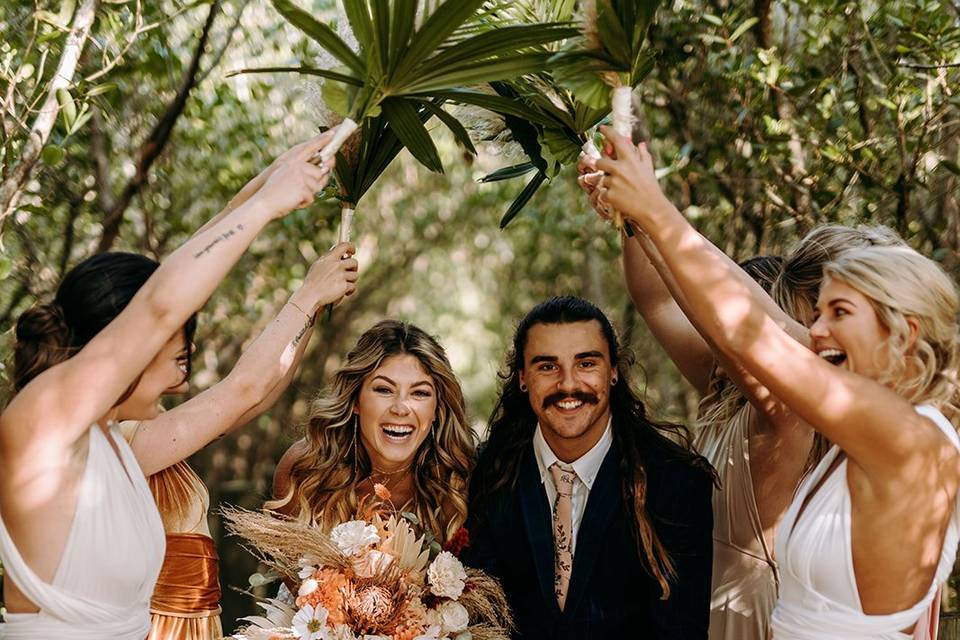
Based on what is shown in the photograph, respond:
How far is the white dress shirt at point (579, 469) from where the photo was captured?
148 inches

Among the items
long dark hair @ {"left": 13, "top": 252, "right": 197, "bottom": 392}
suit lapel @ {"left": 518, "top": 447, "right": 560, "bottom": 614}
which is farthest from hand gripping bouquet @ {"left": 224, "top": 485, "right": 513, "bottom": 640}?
long dark hair @ {"left": 13, "top": 252, "right": 197, "bottom": 392}

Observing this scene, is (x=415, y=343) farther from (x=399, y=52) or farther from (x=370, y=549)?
(x=399, y=52)

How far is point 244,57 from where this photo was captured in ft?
26.4

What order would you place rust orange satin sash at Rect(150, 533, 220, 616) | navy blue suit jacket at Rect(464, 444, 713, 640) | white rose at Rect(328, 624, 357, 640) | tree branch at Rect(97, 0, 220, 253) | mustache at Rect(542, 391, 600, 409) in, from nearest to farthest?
white rose at Rect(328, 624, 357, 640)
navy blue suit jacket at Rect(464, 444, 713, 640)
rust orange satin sash at Rect(150, 533, 220, 616)
mustache at Rect(542, 391, 600, 409)
tree branch at Rect(97, 0, 220, 253)

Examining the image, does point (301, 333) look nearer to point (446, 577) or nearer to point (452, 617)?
point (446, 577)

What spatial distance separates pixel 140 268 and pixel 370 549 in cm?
114

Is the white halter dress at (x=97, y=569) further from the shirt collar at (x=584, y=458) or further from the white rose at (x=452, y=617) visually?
the shirt collar at (x=584, y=458)

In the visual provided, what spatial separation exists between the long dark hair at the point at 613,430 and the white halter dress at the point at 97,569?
136 cm

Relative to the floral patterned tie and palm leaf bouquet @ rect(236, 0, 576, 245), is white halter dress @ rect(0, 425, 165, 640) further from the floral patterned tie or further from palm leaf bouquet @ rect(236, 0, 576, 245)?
the floral patterned tie

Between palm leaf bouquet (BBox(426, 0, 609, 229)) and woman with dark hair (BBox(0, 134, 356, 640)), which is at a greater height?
palm leaf bouquet (BBox(426, 0, 609, 229))

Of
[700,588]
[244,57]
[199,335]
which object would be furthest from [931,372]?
[199,335]

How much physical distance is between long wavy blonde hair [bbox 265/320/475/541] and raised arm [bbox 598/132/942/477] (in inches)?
61.0

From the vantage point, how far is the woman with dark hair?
2.60 m

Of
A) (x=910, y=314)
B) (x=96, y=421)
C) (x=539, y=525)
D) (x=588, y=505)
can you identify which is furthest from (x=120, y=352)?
(x=910, y=314)
